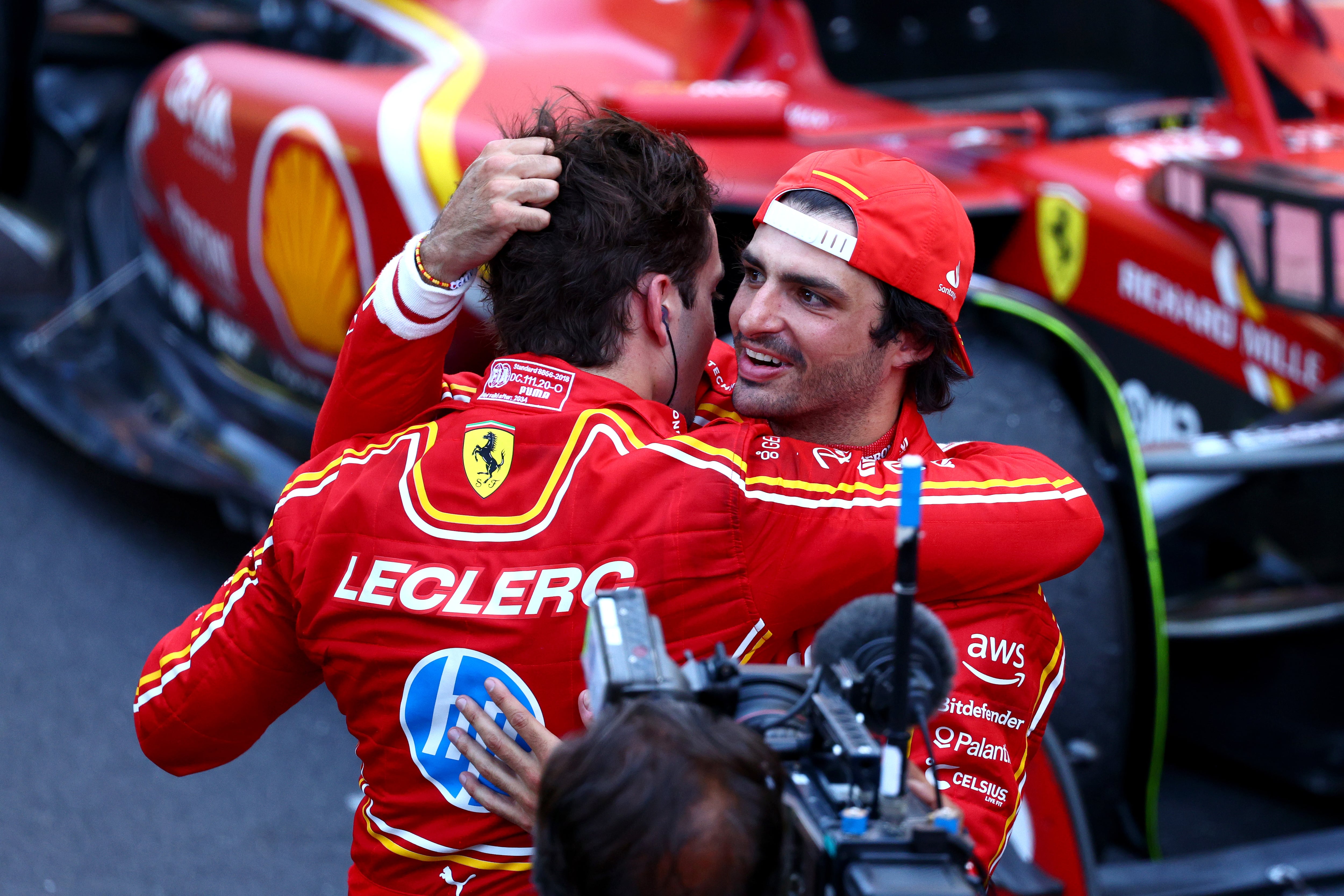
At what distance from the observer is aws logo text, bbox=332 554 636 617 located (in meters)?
1.40

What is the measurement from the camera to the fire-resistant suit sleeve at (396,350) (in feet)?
5.26

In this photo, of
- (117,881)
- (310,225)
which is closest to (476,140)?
(310,225)

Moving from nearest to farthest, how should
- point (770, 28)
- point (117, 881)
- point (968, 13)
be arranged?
point (117, 881) < point (770, 28) < point (968, 13)

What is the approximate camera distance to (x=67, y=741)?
128 inches

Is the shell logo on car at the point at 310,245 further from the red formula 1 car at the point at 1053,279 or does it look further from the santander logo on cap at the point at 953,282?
the santander logo on cap at the point at 953,282

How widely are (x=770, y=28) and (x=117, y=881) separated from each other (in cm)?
266

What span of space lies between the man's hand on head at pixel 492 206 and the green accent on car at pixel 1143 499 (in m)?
1.33

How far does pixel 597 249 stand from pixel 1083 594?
1.40 metres

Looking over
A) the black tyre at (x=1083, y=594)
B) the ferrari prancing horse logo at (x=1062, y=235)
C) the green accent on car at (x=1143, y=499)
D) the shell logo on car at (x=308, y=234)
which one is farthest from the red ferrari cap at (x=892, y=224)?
the shell logo on car at (x=308, y=234)

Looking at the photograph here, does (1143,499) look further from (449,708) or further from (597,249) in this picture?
(449,708)

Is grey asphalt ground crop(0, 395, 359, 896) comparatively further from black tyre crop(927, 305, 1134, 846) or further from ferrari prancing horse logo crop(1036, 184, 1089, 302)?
ferrari prancing horse logo crop(1036, 184, 1089, 302)

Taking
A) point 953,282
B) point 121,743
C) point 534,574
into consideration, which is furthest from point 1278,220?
point 121,743

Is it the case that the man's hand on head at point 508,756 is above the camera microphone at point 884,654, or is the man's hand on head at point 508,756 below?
below

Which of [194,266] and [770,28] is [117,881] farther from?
[770,28]
